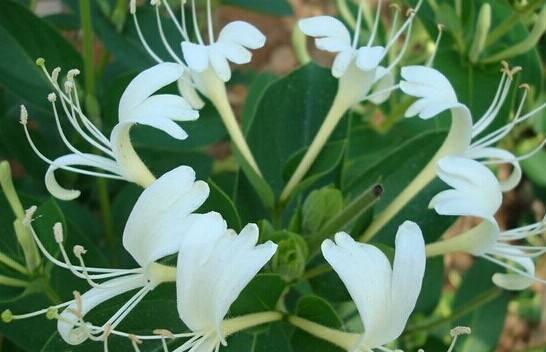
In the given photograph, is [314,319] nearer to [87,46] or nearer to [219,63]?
[219,63]

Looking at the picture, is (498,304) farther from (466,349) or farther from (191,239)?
(191,239)

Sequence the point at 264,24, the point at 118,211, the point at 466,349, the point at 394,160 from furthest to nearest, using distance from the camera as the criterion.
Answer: the point at 264,24 < the point at 466,349 < the point at 118,211 < the point at 394,160

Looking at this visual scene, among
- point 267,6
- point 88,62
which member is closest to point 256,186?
point 88,62

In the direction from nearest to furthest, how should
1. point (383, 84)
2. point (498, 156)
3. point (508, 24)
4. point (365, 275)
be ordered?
point (365, 275) → point (498, 156) → point (383, 84) → point (508, 24)

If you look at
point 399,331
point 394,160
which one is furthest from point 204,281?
point 394,160

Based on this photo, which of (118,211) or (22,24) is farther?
(118,211)

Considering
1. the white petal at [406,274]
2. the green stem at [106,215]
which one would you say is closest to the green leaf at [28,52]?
the green stem at [106,215]
